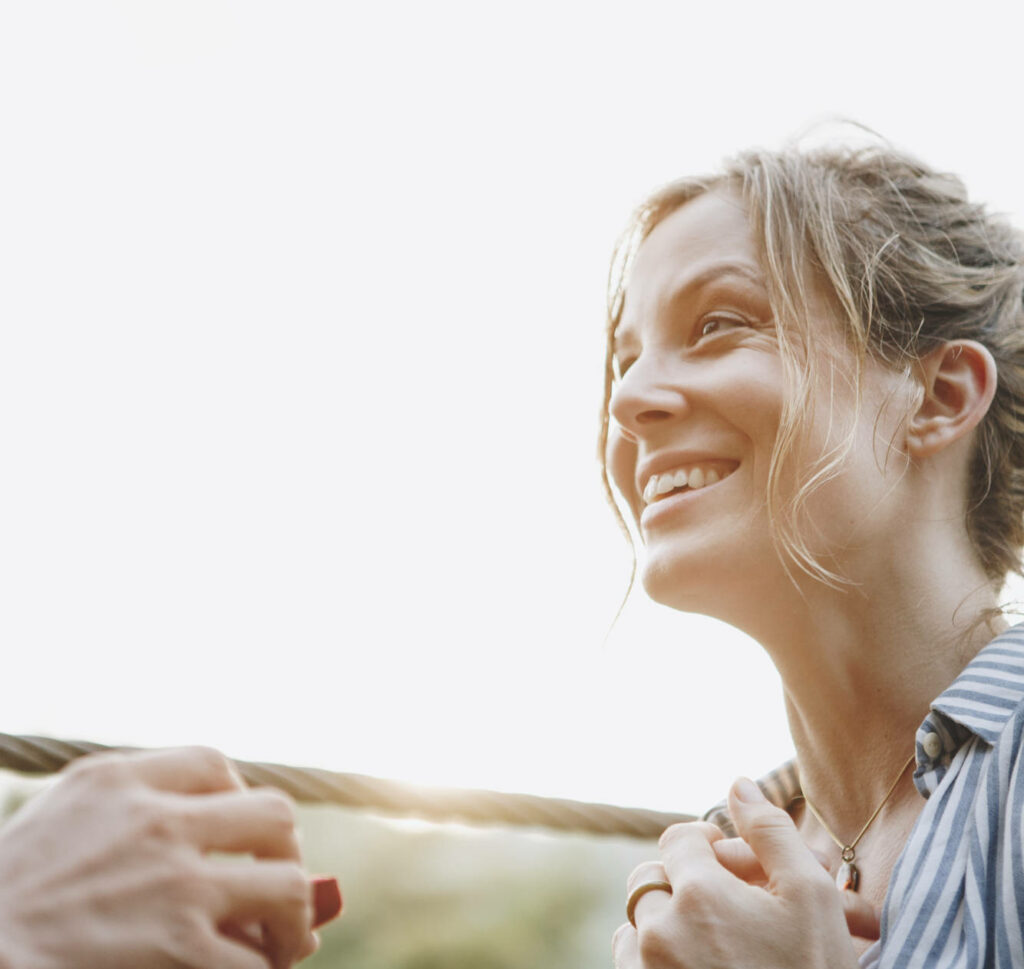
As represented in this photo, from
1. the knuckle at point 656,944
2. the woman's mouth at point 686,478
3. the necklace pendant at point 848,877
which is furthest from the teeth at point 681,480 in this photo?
the knuckle at point 656,944

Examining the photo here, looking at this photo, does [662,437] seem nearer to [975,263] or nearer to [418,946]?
[975,263]

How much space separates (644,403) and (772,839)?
0.69 meters

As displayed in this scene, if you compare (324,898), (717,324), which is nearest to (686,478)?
(717,324)

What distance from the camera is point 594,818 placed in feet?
4.82

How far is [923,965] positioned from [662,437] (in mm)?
803

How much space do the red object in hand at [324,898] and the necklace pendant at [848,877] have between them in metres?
0.86

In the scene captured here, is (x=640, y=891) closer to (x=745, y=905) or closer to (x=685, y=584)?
(x=745, y=905)

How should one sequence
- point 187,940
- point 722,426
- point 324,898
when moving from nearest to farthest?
point 187,940, point 324,898, point 722,426

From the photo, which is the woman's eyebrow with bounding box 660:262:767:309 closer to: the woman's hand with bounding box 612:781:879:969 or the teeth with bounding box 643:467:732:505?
the teeth with bounding box 643:467:732:505

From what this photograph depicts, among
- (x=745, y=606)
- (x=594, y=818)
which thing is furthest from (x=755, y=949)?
(x=745, y=606)

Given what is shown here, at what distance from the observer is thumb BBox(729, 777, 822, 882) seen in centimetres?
105

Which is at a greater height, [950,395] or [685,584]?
[950,395]

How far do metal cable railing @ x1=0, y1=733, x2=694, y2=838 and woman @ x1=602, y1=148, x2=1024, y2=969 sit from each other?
185mm

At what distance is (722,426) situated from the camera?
1.54 meters
